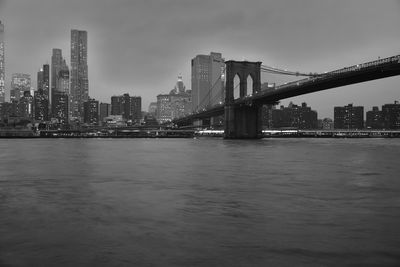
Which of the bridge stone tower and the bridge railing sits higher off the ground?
the bridge railing

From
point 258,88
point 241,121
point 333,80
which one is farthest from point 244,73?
point 333,80

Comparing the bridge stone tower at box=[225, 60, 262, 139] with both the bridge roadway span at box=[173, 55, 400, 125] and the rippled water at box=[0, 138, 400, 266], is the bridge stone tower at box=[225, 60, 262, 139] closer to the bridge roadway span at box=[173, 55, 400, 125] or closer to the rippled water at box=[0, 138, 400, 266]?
the bridge roadway span at box=[173, 55, 400, 125]

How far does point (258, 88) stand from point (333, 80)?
33.4m

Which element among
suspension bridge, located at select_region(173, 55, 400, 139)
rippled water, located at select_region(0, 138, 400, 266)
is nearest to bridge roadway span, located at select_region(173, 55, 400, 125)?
suspension bridge, located at select_region(173, 55, 400, 139)

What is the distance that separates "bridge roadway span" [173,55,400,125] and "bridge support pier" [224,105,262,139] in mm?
2077

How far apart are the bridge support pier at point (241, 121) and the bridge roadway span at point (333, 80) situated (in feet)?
6.81

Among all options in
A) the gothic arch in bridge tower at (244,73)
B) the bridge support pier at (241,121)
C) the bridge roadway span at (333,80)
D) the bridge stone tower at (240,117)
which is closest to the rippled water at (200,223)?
the bridge roadway span at (333,80)

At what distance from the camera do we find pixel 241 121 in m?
83.8

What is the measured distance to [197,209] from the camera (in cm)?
1218

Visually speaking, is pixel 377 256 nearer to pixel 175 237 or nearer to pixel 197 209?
pixel 175 237

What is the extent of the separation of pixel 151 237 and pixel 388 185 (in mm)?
12184

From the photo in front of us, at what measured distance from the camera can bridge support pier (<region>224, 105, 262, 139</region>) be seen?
3236 inches

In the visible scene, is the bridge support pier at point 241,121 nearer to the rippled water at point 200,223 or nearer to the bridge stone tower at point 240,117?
the bridge stone tower at point 240,117

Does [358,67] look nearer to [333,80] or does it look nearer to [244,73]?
[333,80]
